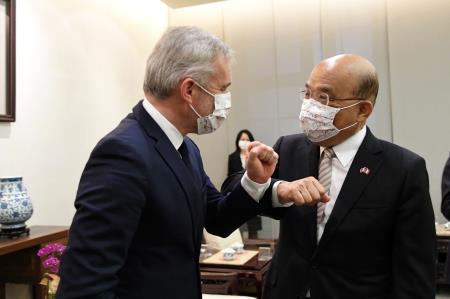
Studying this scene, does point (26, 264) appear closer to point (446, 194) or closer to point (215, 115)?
point (215, 115)

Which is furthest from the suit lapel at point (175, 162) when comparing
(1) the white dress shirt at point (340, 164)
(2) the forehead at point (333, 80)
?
(2) the forehead at point (333, 80)

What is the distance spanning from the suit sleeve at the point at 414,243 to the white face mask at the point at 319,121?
302 mm

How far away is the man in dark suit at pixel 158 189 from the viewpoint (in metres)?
0.91

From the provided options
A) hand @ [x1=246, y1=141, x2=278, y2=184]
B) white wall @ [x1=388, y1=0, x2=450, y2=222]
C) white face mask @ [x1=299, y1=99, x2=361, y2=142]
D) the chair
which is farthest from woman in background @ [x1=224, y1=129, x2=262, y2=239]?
hand @ [x1=246, y1=141, x2=278, y2=184]

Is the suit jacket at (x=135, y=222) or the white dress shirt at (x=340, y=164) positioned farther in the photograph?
the white dress shirt at (x=340, y=164)

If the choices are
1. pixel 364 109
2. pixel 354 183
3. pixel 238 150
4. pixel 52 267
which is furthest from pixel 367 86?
pixel 238 150

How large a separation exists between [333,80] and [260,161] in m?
0.43

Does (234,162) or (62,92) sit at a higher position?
(62,92)

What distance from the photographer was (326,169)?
1.53m

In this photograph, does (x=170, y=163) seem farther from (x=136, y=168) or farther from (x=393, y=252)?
(x=393, y=252)

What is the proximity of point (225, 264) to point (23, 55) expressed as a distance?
2.30m

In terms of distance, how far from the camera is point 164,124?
45.7 inches

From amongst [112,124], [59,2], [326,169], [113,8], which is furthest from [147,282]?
[113,8]

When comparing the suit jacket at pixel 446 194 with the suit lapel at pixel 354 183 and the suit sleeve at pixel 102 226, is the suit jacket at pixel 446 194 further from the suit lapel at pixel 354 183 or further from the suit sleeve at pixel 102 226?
the suit sleeve at pixel 102 226
